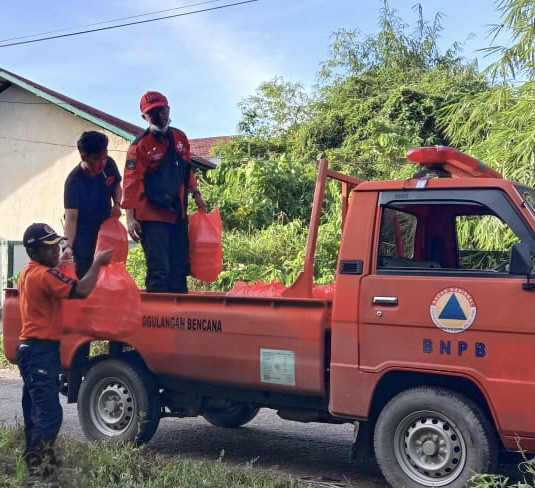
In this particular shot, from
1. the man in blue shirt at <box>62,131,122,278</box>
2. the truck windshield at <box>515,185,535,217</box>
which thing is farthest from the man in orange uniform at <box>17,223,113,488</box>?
the truck windshield at <box>515,185,535,217</box>

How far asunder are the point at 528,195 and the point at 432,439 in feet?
5.49

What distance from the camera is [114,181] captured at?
6.66m

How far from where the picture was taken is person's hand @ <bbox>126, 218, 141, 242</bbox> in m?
6.36

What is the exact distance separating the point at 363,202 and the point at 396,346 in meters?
1.00

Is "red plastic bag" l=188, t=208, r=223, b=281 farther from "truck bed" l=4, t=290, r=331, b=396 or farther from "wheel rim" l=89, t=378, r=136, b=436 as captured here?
"wheel rim" l=89, t=378, r=136, b=436

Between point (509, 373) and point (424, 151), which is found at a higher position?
point (424, 151)

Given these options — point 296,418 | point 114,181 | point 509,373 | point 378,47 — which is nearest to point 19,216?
point 378,47

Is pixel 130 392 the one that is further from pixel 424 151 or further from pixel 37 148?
pixel 37 148

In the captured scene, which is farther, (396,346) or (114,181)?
(114,181)

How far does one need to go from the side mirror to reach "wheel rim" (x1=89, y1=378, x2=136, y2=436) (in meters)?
3.06

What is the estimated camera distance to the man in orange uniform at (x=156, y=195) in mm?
6336

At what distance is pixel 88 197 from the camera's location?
6.45 meters

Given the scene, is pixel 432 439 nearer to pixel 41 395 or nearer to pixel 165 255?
pixel 41 395

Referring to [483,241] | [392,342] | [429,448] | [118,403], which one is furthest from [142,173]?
[429,448]
